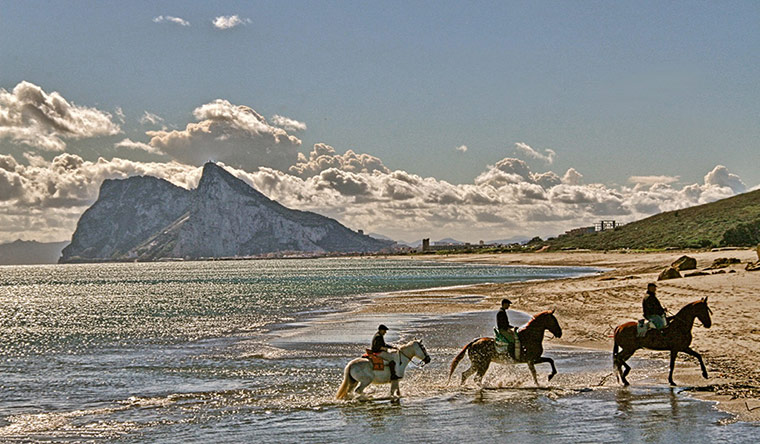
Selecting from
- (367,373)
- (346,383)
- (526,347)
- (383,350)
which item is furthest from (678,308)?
(346,383)

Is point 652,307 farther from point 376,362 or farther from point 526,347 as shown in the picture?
point 376,362

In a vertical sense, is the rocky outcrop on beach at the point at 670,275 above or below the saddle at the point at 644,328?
above

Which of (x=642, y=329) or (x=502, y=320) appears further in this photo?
(x=642, y=329)

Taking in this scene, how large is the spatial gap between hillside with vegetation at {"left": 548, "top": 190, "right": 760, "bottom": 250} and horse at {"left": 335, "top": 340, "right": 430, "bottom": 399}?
110 m

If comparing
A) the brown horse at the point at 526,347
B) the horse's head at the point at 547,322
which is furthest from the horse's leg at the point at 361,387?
the horse's head at the point at 547,322

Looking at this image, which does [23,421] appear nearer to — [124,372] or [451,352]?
[124,372]

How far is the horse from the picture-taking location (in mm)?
18391

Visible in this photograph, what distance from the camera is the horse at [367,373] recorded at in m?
18.4

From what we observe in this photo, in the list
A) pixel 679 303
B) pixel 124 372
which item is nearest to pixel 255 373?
pixel 124 372

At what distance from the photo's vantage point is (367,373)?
18.4 meters

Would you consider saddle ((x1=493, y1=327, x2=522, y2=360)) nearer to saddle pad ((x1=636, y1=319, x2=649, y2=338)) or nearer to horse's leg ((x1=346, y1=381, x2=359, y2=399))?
saddle pad ((x1=636, y1=319, x2=649, y2=338))

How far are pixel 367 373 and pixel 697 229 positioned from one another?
15065cm

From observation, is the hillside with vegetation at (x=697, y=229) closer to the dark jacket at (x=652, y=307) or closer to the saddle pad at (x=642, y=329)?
the dark jacket at (x=652, y=307)

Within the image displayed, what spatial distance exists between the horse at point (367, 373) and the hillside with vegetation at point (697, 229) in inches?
4320
